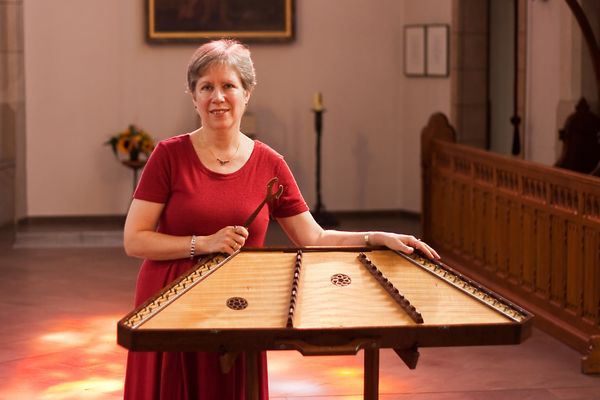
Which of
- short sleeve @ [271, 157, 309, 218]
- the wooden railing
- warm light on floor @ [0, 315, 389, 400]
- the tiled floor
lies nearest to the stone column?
the tiled floor

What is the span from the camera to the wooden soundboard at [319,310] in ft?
9.62

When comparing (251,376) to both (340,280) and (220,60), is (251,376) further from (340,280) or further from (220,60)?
(220,60)

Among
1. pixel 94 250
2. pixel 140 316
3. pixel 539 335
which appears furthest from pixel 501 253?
pixel 140 316

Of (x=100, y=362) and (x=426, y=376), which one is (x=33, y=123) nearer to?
(x=100, y=362)

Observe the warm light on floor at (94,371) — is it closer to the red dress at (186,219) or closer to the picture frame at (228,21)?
the red dress at (186,219)

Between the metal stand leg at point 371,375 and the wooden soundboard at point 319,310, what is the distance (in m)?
0.30

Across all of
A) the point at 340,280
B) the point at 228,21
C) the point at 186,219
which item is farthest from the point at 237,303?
the point at 228,21

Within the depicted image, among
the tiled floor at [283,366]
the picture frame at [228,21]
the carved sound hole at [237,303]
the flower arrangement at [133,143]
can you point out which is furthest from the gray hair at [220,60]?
the picture frame at [228,21]

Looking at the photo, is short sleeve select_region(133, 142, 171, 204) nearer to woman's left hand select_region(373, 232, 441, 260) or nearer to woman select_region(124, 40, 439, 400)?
woman select_region(124, 40, 439, 400)

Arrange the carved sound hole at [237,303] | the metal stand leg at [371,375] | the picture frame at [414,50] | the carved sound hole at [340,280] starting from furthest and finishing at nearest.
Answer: the picture frame at [414,50], the metal stand leg at [371,375], the carved sound hole at [340,280], the carved sound hole at [237,303]

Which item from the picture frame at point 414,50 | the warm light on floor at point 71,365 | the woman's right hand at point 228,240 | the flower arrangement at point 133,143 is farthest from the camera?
the picture frame at point 414,50

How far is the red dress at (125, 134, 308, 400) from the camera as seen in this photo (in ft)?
12.0

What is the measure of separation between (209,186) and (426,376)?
340cm

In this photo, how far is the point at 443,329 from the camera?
2.97 metres
